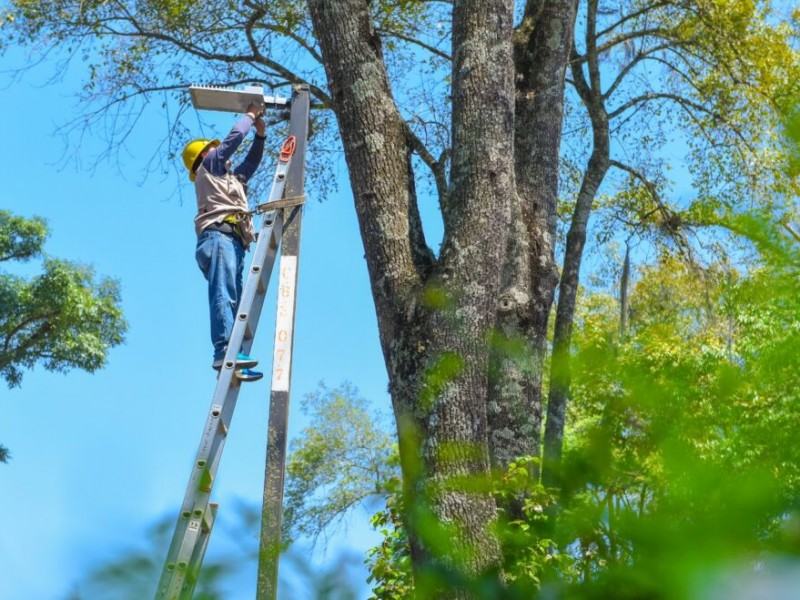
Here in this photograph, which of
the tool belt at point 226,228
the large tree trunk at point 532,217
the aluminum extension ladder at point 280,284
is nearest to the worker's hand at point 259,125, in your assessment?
the aluminum extension ladder at point 280,284

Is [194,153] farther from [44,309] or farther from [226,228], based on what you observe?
[44,309]

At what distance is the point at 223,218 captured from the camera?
205 inches

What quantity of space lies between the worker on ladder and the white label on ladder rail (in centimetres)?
36

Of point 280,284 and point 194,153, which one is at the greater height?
point 194,153

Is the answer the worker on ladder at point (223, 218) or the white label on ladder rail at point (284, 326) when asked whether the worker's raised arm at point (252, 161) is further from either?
the white label on ladder rail at point (284, 326)

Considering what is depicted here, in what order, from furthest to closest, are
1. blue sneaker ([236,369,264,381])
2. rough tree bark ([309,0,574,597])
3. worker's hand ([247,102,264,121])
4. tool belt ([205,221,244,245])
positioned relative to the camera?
worker's hand ([247,102,264,121]) → tool belt ([205,221,244,245]) → blue sneaker ([236,369,264,381]) → rough tree bark ([309,0,574,597])

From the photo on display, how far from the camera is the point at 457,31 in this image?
13.9 feet

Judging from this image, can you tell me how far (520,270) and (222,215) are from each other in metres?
1.55

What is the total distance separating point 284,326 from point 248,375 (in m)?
0.28

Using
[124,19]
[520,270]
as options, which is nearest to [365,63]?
[520,270]

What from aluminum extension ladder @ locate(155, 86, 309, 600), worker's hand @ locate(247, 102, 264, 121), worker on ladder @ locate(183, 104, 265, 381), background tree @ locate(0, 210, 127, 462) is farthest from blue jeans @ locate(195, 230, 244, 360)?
background tree @ locate(0, 210, 127, 462)

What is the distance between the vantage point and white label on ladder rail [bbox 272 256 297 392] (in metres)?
4.33

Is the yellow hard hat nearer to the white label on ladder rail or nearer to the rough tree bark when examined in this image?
the white label on ladder rail

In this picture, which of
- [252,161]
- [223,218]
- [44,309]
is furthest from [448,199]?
[44,309]
